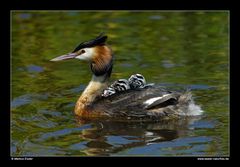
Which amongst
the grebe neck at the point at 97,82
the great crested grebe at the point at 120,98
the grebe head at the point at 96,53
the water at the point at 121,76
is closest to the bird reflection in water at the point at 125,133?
the water at the point at 121,76

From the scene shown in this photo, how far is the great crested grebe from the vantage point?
39.6 feet

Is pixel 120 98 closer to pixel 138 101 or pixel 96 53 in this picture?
pixel 138 101

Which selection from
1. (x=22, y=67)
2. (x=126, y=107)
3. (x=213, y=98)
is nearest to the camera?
(x=126, y=107)

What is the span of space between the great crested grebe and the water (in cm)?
21

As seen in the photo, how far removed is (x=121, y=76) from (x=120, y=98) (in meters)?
2.37

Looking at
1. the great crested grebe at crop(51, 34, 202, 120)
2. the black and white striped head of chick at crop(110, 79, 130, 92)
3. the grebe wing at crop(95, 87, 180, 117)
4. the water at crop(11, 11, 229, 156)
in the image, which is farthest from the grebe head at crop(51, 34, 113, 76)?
the water at crop(11, 11, 229, 156)

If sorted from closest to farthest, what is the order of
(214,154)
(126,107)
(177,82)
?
(214,154) → (126,107) → (177,82)

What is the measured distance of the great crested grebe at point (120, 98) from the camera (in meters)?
12.1

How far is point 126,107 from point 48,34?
19.4 feet

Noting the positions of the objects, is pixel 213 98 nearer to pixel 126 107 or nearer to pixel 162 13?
pixel 126 107

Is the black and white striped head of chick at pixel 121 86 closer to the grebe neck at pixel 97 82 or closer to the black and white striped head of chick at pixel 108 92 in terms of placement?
the black and white striped head of chick at pixel 108 92

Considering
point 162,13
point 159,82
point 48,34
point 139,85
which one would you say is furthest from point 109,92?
point 162,13

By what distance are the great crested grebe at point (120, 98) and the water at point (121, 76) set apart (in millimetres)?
211

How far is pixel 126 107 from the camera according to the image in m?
12.1
